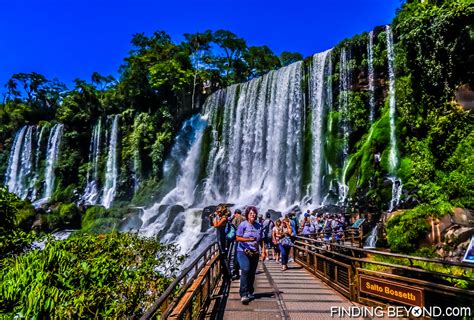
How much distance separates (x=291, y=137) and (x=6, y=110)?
48.7 metres

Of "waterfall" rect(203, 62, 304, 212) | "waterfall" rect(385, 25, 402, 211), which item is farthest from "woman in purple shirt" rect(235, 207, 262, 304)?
"waterfall" rect(203, 62, 304, 212)

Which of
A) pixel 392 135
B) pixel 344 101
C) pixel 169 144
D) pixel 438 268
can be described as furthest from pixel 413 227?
pixel 169 144

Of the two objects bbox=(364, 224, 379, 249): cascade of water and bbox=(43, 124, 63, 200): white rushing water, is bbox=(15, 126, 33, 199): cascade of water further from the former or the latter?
bbox=(364, 224, 379, 249): cascade of water

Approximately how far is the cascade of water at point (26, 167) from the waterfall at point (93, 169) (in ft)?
30.0

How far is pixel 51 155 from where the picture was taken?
155ft

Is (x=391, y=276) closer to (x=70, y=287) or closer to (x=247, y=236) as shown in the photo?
(x=247, y=236)

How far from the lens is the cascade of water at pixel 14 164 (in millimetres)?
47656

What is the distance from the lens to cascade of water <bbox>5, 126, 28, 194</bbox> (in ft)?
156

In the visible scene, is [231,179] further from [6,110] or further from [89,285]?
[6,110]

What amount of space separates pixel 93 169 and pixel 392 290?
43.4 m

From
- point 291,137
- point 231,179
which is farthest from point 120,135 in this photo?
point 291,137

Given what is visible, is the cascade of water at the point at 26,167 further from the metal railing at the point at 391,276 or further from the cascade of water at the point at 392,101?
the metal railing at the point at 391,276

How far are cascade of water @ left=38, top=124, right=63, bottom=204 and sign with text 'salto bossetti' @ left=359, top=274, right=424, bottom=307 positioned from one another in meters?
46.9

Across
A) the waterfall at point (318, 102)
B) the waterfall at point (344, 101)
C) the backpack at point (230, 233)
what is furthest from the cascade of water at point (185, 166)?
the backpack at point (230, 233)
